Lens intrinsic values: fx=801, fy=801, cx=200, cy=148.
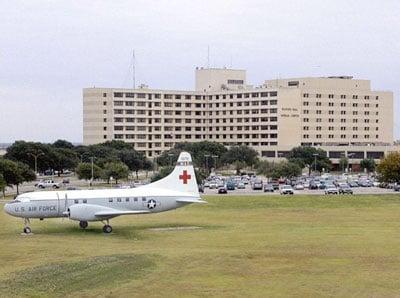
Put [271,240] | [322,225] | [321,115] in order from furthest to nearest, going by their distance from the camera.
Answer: [321,115] → [322,225] → [271,240]

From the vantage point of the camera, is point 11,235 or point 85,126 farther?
point 85,126

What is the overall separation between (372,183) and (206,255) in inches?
3127

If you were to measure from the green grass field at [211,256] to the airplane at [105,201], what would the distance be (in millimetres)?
1145

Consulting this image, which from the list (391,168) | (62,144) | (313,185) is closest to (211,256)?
(391,168)

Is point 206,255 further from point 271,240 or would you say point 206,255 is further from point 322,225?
point 322,225

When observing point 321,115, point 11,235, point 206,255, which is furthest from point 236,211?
point 321,115

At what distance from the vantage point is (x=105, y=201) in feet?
164

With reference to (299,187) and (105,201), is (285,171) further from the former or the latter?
(105,201)

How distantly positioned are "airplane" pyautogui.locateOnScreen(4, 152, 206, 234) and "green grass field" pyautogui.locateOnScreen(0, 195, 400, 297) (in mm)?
1145

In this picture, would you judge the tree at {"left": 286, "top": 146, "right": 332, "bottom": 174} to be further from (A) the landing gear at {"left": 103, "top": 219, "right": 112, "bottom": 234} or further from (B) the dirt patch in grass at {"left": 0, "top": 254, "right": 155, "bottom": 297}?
(B) the dirt patch in grass at {"left": 0, "top": 254, "right": 155, "bottom": 297}

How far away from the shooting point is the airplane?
48719mm

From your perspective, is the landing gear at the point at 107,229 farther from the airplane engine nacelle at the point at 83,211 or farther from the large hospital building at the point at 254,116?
the large hospital building at the point at 254,116

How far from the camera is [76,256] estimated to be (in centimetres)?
3791

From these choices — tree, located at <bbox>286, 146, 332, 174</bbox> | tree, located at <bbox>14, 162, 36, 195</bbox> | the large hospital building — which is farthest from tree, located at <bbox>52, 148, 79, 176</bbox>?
tree, located at <bbox>286, 146, 332, 174</bbox>
